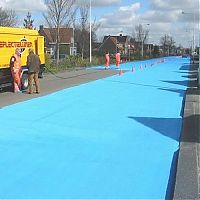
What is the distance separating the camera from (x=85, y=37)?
70562 mm

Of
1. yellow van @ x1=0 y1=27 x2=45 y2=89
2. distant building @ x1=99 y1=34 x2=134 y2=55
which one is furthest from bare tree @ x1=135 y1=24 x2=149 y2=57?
yellow van @ x1=0 y1=27 x2=45 y2=89

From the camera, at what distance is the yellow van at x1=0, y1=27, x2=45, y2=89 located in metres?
18.5

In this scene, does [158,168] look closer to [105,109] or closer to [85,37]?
[105,109]

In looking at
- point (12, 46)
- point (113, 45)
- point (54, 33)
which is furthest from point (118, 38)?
point (12, 46)

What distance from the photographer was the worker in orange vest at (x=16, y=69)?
18.8m

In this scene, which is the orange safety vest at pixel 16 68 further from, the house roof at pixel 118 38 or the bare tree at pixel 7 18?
the house roof at pixel 118 38

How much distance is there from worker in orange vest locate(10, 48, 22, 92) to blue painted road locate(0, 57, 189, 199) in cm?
482

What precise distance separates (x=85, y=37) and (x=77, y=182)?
65.3m

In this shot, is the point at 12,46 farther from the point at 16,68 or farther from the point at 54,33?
the point at 54,33

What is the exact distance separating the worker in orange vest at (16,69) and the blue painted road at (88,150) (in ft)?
15.8

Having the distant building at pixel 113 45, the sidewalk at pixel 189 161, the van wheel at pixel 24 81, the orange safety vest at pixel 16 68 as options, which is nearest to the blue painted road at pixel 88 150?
the sidewalk at pixel 189 161

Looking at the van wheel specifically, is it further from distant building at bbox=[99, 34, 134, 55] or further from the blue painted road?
distant building at bbox=[99, 34, 134, 55]

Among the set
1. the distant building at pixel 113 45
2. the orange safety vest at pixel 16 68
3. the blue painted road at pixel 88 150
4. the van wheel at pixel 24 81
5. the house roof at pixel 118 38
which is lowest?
the blue painted road at pixel 88 150

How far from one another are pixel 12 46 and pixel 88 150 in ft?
40.2
